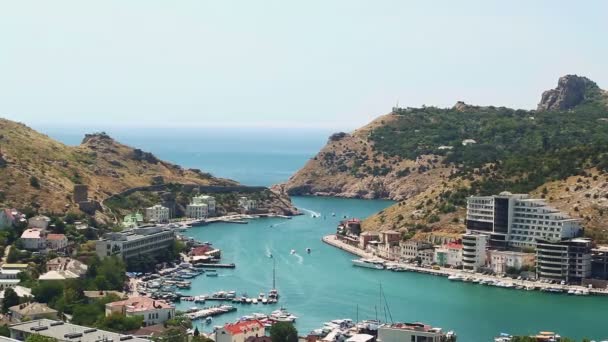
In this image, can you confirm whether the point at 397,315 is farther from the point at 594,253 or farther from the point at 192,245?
the point at 192,245

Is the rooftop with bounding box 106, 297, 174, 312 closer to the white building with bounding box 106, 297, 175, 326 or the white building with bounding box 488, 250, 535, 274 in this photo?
the white building with bounding box 106, 297, 175, 326

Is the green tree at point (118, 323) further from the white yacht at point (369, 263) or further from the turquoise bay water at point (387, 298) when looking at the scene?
the white yacht at point (369, 263)

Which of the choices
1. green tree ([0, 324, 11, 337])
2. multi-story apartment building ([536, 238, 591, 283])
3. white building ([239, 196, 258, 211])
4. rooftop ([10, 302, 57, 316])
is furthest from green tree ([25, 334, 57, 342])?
white building ([239, 196, 258, 211])

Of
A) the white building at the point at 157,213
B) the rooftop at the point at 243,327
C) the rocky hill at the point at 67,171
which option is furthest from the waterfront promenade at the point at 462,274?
the rooftop at the point at 243,327

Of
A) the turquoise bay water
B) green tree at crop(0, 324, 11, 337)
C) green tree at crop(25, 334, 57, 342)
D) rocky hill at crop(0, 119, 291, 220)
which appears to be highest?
rocky hill at crop(0, 119, 291, 220)

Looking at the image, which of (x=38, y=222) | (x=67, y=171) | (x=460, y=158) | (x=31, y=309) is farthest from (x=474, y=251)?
(x=460, y=158)

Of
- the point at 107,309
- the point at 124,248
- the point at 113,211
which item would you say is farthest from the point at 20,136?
the point at 107,309
